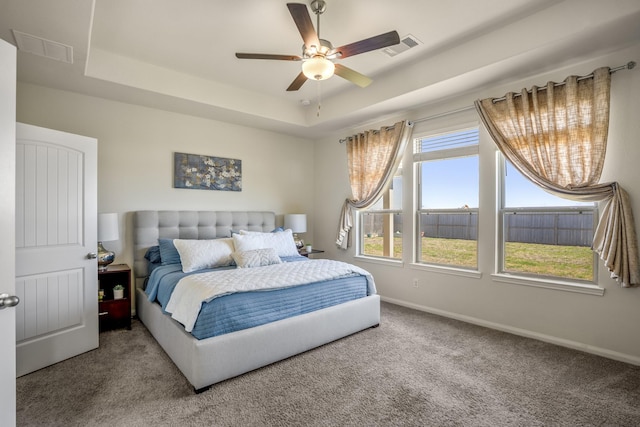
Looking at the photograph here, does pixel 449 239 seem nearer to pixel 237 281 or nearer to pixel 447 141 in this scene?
pixel 447 141

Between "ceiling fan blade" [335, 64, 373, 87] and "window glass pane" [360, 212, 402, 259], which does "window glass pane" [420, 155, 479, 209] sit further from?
"ceiling fan blade" [335, 64, 373, 87]

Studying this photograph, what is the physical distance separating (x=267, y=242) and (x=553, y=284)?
118 inches

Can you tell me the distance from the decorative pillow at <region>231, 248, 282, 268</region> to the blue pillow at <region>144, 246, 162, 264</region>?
3.10 ft

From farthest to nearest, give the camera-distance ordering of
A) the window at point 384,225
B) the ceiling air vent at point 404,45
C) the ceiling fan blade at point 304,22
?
1. the window at point 384,225
2. the ceiling air vent at point 404,45
3. the ceiling fan blade at point 304,22

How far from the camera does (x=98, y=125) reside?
11.7ft

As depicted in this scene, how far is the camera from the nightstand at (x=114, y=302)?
3.22 metres

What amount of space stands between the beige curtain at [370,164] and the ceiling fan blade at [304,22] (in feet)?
7.00

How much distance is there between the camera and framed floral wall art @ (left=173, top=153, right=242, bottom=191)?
4121mm

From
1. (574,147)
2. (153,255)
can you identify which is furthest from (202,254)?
(574,147)

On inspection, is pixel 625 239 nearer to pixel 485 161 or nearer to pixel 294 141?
pixel 485 161

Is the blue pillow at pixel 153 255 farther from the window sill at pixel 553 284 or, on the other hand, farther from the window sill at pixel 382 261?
the window sill at pixel 553 284

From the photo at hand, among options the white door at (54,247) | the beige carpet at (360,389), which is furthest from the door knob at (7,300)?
the white door at (54,247)

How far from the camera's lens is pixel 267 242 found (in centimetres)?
381

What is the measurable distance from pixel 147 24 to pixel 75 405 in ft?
9.68
